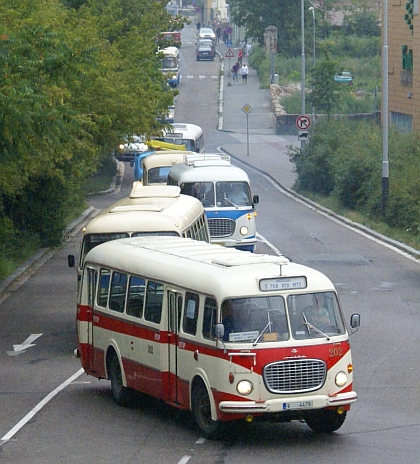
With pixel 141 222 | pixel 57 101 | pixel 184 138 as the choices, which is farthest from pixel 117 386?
pixel 184 138

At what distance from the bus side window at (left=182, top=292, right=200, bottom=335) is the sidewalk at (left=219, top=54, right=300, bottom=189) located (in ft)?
122

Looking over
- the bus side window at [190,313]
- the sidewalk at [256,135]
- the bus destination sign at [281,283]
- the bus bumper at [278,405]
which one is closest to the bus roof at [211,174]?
the sidewalk at [256,135]

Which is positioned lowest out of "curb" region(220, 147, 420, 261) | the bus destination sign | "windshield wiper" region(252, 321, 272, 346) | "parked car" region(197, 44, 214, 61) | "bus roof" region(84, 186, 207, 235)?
"curb" region(220, 147, 420, 261)

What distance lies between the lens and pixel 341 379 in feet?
39.2

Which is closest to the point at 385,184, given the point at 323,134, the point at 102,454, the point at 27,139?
the point at 323,134

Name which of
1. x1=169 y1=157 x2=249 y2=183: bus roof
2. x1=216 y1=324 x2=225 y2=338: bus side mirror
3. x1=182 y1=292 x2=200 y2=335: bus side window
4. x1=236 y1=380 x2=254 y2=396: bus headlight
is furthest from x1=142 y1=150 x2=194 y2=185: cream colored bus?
x1=236 y1=380 x2=254 y2=396: bus headlight

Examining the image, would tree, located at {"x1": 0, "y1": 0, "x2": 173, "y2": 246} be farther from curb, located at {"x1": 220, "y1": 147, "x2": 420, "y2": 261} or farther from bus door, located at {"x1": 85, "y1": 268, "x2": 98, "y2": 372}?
curb, located at {"x1": 220, "y1": 147, "x2": 420, "y2": 261}

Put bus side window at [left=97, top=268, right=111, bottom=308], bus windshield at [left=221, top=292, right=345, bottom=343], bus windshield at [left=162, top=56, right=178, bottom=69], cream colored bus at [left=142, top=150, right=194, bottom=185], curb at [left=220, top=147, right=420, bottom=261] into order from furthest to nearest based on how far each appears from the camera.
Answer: bus windshield at [left=162, top=56, right=178, bottom=69]
cream colored bus at [left=142, top=150, right=194, bottom=185]
curb at [left=220, top=147, right=420, bottom=261]
bus side window at [left=97, top=268, right=111, bottom=308]
bus windshield at [left=221, top=292, right=345, bottom=343]

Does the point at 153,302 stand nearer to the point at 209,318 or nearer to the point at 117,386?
the point at 209,318

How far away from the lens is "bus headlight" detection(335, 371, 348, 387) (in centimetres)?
1191

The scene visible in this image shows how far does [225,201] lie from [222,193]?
25 cm

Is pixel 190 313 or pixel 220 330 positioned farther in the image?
pixel 190 313

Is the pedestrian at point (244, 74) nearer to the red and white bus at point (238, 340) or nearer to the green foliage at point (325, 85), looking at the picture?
the green foliage at point (325, 85)

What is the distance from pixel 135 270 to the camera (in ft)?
45.6
